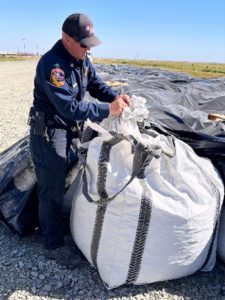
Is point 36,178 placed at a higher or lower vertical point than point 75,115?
lower

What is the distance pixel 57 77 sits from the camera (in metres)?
2.29

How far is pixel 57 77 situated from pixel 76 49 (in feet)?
0.73

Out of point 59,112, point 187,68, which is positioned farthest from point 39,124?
point 187,68

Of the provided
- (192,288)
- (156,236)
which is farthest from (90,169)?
(192,288)

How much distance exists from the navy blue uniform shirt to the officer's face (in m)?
0.04

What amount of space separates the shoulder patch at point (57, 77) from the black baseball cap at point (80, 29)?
0.71 ft

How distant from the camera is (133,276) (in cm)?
234

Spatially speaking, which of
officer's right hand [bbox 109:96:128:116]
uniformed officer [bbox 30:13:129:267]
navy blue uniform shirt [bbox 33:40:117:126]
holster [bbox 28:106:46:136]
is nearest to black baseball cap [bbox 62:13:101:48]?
uniformed officer [bbox 30:13:129:267]

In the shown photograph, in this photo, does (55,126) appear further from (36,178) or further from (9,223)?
(9,223)

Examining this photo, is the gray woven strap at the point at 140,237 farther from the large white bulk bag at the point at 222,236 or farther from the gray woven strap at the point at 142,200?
the large white bulk bag at the point at 222,236

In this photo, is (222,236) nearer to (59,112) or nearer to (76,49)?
(59,112)

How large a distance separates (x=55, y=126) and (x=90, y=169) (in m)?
0.35

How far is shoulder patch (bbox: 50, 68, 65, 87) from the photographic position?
2289mm

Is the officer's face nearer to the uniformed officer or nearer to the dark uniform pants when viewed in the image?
the uniformed officer
